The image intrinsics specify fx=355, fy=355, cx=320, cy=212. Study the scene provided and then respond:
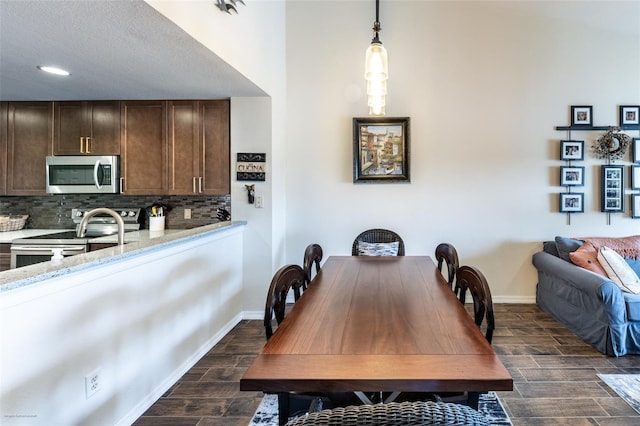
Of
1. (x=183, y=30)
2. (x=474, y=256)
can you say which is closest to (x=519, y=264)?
(x=474, y=256)

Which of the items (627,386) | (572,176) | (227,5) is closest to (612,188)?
(572,176)

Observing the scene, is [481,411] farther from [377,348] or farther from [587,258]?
[587,258]

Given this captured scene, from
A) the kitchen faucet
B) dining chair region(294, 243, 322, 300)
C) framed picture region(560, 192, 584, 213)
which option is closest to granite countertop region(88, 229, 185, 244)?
the kitchen faucet

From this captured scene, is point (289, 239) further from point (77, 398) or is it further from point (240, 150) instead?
→ point (77, 398)

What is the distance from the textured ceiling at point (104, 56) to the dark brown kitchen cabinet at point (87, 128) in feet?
0.46

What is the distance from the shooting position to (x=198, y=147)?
3.62 m

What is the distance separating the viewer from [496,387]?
1.05 meters

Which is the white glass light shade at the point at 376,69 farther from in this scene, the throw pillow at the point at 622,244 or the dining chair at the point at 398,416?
the throw pillow at the point at 622,244

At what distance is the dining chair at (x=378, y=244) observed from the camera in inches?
134

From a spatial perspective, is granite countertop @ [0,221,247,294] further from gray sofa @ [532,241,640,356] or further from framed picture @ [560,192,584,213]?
framed picture @ [560,192,584,213]

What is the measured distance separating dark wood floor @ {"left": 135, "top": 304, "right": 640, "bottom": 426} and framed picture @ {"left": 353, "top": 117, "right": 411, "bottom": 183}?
1882 mm

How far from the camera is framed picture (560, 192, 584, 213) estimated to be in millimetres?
3834

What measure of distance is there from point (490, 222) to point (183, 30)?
137 inches

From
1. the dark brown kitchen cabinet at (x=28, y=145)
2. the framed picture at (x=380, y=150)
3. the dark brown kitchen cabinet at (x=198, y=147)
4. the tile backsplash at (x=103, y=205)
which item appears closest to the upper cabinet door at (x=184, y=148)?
the dark brown kitchen cabinet at (x=198, y=147)
